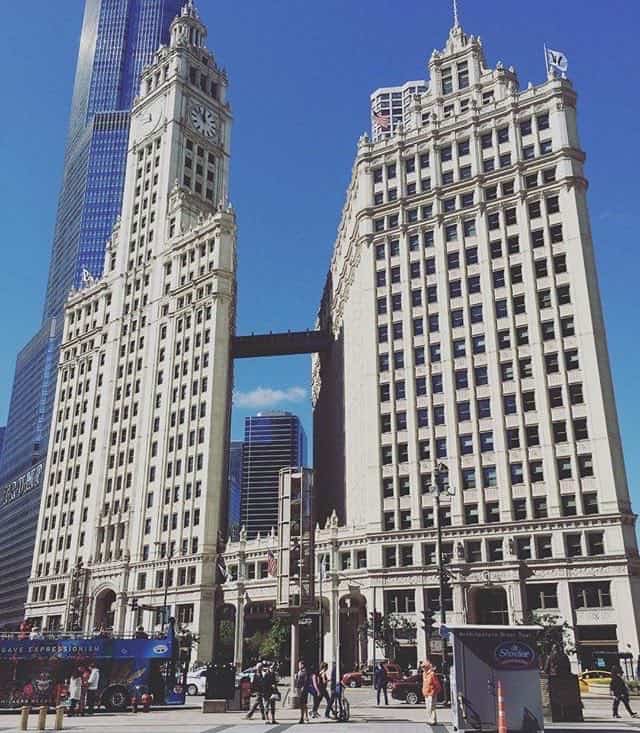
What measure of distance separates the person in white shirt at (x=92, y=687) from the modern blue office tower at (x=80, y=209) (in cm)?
13463

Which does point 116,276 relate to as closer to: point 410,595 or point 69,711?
point 410,595

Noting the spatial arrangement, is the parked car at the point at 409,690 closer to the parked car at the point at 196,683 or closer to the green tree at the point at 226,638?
the parked car at the point at 196,683

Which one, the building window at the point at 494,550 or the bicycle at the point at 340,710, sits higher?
the building window at the point at 494,550

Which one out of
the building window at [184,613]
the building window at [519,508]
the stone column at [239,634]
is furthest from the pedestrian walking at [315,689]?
the building window at [184,613]

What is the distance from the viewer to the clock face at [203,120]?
116m

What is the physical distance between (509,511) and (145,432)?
155 feet

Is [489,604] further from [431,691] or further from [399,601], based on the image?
[431,691]

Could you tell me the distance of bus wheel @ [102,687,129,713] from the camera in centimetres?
3575

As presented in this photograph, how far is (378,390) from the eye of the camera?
255ft

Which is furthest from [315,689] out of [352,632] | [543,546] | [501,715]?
[352,632]

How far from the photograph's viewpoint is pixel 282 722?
93.9 ft

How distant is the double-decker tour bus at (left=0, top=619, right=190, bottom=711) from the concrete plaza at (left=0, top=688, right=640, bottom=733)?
1.50 m

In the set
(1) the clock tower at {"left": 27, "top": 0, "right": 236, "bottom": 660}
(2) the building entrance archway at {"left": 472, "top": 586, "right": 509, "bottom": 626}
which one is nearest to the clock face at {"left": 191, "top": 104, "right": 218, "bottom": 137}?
(1) the clock tower at {"left": 27, "top": 0, "right": 236, "bottom": 660}

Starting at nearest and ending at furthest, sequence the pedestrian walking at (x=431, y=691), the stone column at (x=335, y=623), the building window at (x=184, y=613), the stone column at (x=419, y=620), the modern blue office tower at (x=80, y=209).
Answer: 1. the pedestrian walking at (x=431, y=691)
2. the stone column at (x=419, y=620)
3. the stone column at (x=335, y=623)
4. the building window at (x=184, y=613)
5. the modern blue office tower at (x=80, y=209)
